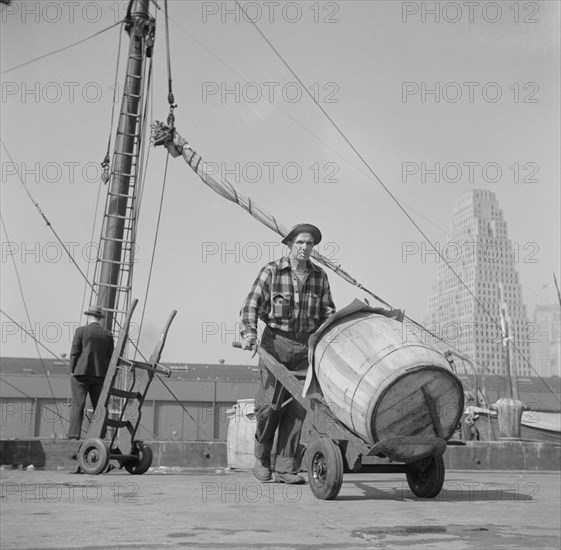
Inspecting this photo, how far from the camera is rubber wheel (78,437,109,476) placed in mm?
6914

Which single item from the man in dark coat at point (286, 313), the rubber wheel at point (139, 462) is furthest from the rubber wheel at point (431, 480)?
the rubber wheel at point (139, 462)

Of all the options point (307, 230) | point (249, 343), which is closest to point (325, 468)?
point (249, 343)

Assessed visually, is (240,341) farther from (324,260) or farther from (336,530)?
(324,260)

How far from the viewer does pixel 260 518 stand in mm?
3492

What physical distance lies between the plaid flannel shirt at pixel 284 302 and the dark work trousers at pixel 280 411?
0.42 ft

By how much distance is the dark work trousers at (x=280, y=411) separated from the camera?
5879mm

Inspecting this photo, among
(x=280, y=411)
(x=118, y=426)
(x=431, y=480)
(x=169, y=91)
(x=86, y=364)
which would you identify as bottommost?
(x=431, y=480)

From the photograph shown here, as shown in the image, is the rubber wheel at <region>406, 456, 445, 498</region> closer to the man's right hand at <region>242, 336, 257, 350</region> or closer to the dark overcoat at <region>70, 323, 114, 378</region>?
the man's right hand at <region>242, 336, 257, 350</region>

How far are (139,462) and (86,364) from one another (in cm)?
158

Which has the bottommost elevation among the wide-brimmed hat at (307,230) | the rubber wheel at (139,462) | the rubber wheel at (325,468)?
the rubber wheel at (139,462)

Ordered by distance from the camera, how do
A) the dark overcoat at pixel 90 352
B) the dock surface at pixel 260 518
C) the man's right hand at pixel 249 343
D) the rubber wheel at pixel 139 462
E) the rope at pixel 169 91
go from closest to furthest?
the dock surface at pixel 260 518 → the man's right hand at pixel 249 343 → the rubber wheel at pixel 139 462 → the dark overcoat at pixel 90 352 → the rope at pixel 169 91

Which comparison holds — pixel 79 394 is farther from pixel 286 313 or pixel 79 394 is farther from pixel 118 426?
pixel 286 313

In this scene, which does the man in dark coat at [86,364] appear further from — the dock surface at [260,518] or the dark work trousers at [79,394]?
the dock surface at [260,518]

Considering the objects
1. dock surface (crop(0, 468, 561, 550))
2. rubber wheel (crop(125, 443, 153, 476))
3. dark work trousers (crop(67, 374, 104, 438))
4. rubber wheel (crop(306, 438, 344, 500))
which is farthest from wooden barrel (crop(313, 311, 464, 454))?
dark work trousers (crop(67, 374, 104, 438))
